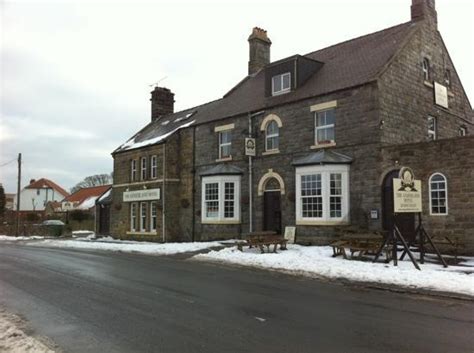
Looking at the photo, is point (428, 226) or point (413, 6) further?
point (413, 6)

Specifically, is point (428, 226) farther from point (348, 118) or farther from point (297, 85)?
point (297, 85)

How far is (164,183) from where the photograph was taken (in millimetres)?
28750

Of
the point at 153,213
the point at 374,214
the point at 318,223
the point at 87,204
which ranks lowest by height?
the point at 318,223

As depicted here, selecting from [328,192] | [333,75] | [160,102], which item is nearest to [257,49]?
[333,75]

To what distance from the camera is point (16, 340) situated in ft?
21.7

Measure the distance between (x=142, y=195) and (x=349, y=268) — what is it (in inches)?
760

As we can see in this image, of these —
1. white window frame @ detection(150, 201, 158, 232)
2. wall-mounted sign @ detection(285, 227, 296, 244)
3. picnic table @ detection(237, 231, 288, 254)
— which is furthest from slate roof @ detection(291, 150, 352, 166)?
white window frame @ detection(150, 201, 158, 232)

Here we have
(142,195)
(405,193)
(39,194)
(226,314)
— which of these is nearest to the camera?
(226,314)

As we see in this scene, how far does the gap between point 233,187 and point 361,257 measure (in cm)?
1028

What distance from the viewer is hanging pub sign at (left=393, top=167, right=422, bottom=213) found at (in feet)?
46.2

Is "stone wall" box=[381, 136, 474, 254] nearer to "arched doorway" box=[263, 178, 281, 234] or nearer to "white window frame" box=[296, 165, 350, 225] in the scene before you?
"white window frame" box=[296, 165, 350, 225]

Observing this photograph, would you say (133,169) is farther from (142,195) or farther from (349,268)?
(349,268)

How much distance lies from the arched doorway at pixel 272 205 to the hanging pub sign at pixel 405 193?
29.8 ft

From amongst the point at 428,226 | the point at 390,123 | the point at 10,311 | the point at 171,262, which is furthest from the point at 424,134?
the point at 10,311
